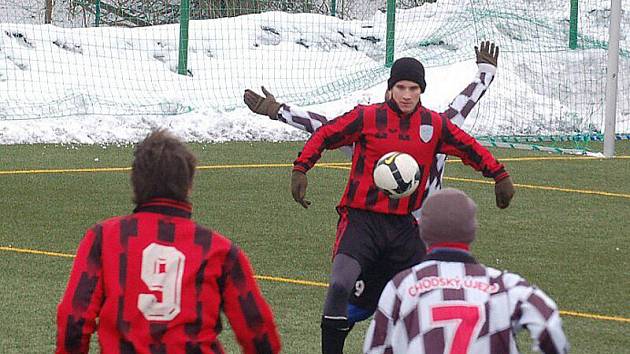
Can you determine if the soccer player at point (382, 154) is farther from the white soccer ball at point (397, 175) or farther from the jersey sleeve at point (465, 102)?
the jersey sleeve at point (465, 102)

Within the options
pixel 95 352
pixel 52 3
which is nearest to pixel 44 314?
pixel 95 352

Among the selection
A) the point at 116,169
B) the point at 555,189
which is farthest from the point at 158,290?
the point at 116,169

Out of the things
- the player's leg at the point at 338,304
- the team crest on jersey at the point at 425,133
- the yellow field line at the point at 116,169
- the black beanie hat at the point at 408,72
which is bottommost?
the yellow field line at the point at 116,169

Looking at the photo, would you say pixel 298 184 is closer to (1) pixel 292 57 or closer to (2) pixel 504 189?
(2) pixel 504 189

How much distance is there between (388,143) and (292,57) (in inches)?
669

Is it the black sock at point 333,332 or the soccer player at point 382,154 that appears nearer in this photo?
the black sock at point 333,332

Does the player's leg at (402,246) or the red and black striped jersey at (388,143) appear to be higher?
the red and black striped jersey at (388,143)

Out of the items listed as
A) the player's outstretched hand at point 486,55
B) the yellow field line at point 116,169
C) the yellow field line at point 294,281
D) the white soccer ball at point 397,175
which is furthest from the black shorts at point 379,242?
the yellow field line at point 116,169

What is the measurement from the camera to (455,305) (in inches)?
180

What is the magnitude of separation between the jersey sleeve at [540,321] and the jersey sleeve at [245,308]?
794mm

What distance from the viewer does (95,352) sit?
25.8ft

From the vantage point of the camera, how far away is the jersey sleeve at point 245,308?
4637 millimetres

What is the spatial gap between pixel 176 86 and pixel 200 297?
1822 cm

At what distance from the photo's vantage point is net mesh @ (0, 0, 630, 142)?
2208 centimetres
